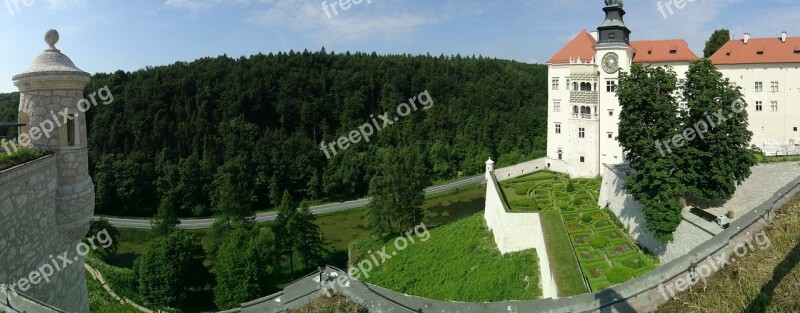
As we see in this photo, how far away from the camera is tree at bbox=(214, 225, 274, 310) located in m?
29.4

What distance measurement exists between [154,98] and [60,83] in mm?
70691

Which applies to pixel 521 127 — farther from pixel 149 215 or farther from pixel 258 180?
pixel 149 215

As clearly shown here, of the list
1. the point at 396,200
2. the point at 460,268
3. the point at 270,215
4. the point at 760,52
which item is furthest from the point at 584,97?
the point at 270,215

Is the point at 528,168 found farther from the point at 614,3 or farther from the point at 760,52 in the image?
the point at 760,52

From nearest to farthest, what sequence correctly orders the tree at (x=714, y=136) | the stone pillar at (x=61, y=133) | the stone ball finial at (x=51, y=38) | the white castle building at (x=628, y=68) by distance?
the stone pillar at (x=61, y=133), the stone ball finial at (x=51, y=38), the tree at (x=714, y=136), the white castle building at (x=628, y=68)

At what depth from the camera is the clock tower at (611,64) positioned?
34625 mm

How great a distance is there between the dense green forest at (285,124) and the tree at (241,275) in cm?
1151

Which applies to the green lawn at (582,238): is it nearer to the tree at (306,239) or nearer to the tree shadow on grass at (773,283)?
the tree shadow on grass at (773,283)

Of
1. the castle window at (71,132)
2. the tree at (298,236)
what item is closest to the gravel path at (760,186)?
the castle window at (71,132)

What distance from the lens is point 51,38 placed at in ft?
28.0

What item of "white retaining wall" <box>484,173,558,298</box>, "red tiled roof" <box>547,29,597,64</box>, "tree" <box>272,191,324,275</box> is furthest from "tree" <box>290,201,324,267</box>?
"red tiled roof" <box>547,29,597,64</box>

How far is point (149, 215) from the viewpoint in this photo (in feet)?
192

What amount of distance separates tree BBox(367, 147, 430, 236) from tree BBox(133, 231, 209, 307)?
1268 cm

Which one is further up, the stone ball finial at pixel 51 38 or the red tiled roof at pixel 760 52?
the red tiled roof at pixel 760 52
